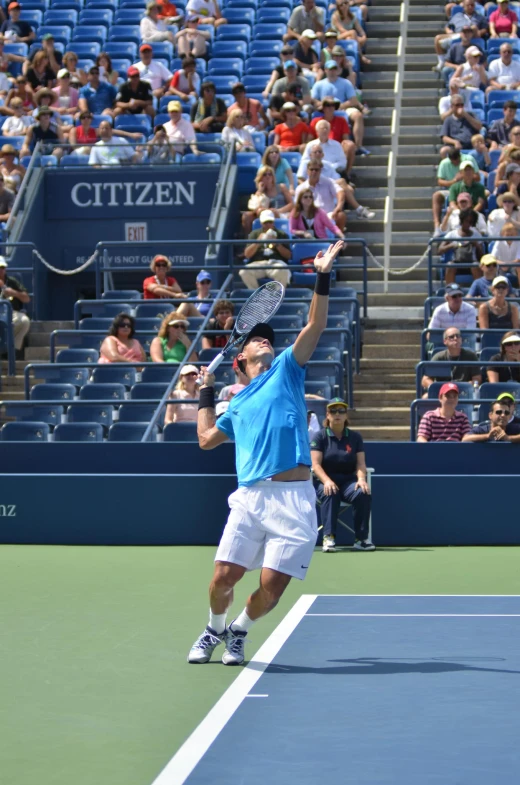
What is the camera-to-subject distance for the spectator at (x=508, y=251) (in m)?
16.3

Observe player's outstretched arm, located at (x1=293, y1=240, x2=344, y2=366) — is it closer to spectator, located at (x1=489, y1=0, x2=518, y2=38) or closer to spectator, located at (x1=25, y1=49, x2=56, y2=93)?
spectator, located at (x1=489, y1=0, x2=518, y2=38)

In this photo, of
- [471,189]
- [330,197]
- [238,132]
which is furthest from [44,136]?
[471,189]

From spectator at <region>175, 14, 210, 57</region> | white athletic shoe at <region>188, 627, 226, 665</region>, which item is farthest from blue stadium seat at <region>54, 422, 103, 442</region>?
spectator at <region>175, 14, 210, 57</region>

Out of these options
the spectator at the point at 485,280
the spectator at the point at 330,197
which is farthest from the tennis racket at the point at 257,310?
the spectator at the point at 330,197

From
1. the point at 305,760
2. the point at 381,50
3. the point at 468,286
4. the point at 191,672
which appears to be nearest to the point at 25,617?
the point at 191,672

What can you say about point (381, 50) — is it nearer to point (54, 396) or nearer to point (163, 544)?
point (54, 396)

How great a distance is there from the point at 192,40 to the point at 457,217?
19.8 ft

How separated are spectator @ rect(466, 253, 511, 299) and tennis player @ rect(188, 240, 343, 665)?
8699 millimetres

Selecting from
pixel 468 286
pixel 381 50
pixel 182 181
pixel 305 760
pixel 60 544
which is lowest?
pixel 60 544

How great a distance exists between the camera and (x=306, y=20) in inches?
818

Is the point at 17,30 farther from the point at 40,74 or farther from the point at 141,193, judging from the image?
the point at 141,193

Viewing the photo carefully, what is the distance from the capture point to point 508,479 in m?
12.5

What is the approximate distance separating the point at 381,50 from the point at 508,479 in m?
11.2

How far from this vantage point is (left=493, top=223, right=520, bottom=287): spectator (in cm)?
1632
